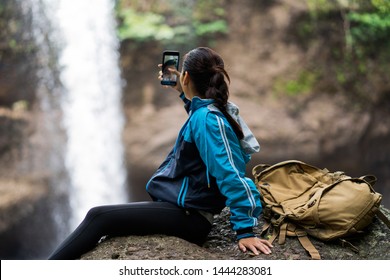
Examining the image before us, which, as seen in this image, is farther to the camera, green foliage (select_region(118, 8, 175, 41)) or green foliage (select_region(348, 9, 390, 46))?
green foliage (select_region(348, 9, 390, 46))

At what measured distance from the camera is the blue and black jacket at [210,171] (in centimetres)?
207

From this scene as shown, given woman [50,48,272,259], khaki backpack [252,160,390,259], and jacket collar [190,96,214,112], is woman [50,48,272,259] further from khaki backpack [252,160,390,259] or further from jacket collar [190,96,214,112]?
khaki backpack [252,160,390,259]

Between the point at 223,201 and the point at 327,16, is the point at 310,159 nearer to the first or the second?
the point at 327,16

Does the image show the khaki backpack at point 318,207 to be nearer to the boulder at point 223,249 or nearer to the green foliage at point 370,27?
the boulder at point 223,249

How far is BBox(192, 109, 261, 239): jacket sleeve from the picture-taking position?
207 cm

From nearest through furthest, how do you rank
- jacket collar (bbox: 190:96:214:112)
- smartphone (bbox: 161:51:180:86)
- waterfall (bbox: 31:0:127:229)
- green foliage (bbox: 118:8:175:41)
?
jacket collar (bbox: 190:96:214:112), smartphone (bbox: 161:51:180:86), waterfall (bbox: 31:0:127:229), green foliage (bbox: 118:8:175:41)

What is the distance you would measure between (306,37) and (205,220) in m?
7.77

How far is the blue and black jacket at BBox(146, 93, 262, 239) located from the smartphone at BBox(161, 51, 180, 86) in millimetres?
303

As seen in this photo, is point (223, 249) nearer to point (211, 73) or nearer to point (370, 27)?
point (211, 73)

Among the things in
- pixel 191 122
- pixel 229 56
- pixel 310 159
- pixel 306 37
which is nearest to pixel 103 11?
pixel 229 56

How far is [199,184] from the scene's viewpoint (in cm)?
218

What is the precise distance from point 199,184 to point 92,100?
285 inches

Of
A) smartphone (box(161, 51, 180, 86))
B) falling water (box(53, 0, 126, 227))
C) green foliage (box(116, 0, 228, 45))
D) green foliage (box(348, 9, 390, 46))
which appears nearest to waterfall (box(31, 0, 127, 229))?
falling water (box(53, 0, 126, 227))

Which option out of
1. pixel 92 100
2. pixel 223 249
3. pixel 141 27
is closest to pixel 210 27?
pixel 141 27
